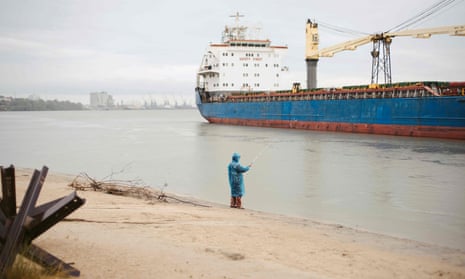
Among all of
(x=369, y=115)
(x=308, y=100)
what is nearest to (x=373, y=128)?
(x=369, y=115)

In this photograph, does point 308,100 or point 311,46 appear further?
point 311,46

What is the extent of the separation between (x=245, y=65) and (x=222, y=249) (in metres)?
34.4

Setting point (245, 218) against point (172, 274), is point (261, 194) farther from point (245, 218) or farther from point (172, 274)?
point (172, 274)

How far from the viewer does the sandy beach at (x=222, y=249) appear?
3529 millimetres

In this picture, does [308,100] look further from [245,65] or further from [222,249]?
[222,249]

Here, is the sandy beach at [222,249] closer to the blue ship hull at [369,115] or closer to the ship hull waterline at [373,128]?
the blue ship hull at [369,115]

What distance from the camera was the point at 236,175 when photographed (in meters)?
6.96

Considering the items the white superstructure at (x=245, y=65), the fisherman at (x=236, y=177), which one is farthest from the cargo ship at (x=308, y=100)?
the fisherman at (x=236, y=177)

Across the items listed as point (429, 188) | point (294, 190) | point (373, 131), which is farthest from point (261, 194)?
point (373, 131)

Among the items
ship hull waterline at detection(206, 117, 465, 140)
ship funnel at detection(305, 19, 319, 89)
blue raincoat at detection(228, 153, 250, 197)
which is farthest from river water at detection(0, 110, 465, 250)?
ship funnel at detection(305, 19, 319, 89)

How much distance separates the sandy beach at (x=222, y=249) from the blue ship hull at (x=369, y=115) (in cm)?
1498

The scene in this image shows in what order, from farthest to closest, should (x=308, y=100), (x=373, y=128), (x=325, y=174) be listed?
(x=308, y=100), (x=373, y=128), (x=325, y=174)

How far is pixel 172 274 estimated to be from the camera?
3.35m

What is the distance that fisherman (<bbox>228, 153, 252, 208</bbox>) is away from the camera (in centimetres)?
676
